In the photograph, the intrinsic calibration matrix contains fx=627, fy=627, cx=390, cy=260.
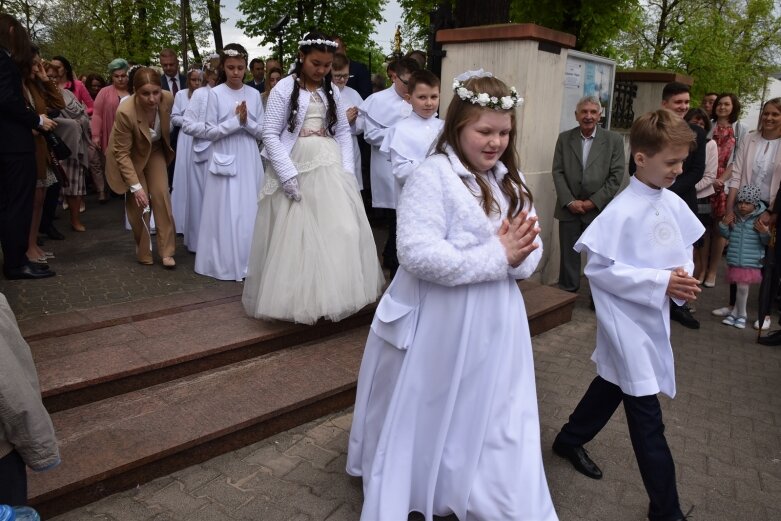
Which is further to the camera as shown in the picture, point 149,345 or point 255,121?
point 255,121

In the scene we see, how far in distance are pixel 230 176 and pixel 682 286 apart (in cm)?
443

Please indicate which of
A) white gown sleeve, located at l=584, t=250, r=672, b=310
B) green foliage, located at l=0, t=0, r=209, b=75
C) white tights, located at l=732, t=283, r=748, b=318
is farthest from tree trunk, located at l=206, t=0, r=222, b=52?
white gown sleeve, located at l=584, t=250, r=672, b=310

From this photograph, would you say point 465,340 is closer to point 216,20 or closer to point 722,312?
point 722,312

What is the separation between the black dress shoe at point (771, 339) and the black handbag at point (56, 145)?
6767 mm

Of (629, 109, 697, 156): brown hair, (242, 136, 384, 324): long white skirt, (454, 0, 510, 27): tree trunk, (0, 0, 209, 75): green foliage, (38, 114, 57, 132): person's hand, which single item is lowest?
(242, 136, 384, 324): long white skirt

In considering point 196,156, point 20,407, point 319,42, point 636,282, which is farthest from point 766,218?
point 20,407

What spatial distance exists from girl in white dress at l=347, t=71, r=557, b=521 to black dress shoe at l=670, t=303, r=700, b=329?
4259 millimetres

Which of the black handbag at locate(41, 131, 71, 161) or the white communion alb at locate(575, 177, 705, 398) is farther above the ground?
the black handbag at locate(41, 131, 71, 161)

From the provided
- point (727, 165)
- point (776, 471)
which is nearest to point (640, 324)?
point (776, 471)

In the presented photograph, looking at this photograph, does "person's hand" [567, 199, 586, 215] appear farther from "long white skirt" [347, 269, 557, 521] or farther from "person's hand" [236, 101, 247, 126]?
"long white skirt" [347, 269, 557, 521]

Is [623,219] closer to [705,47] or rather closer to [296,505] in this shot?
[296,505]

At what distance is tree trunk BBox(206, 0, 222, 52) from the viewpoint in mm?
24092

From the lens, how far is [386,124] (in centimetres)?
641

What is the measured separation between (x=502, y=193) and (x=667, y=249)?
85 cm
